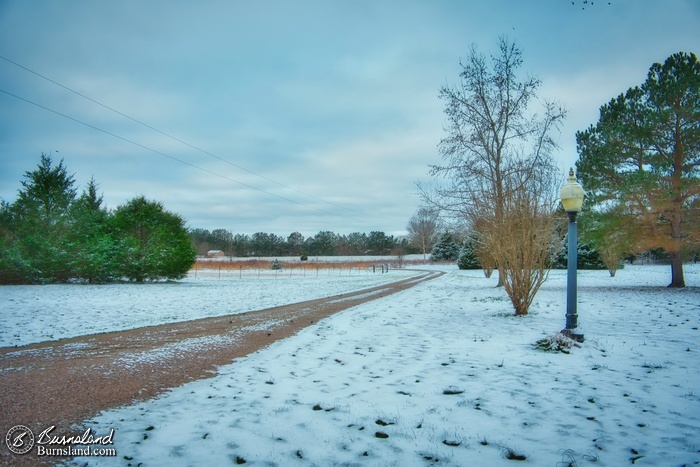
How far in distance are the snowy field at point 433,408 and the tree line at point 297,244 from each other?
9015 cm

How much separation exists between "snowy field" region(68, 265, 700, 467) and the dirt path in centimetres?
39

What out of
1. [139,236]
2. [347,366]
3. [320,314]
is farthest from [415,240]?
[347,366]

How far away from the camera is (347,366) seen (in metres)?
5.30

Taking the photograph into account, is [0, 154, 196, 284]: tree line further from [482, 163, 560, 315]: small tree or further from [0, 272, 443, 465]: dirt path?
[482, 163, 560, 315]: small tree

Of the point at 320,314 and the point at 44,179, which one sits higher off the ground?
the point at 44,179

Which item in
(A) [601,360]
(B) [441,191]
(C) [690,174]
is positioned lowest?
(A) [601,360]

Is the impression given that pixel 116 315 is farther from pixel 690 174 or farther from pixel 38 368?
pixel 690 174

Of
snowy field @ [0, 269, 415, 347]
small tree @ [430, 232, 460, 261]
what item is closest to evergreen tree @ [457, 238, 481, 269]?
small tree @ [430, 232, 460, 261]

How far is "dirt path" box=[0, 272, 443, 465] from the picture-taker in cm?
371

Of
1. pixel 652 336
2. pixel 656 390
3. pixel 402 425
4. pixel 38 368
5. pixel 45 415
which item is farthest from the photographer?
pixel 652 336

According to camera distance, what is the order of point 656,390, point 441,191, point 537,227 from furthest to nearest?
point 441,191
point 537,227
point 656,390

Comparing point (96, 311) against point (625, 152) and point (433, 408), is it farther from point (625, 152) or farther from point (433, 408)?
point (625, 152)

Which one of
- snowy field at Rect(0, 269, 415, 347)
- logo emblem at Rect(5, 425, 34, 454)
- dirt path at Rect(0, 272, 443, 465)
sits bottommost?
snowy field at Rect(0, 269, 415, 347)

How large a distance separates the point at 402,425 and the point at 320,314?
→ 7556 mm
